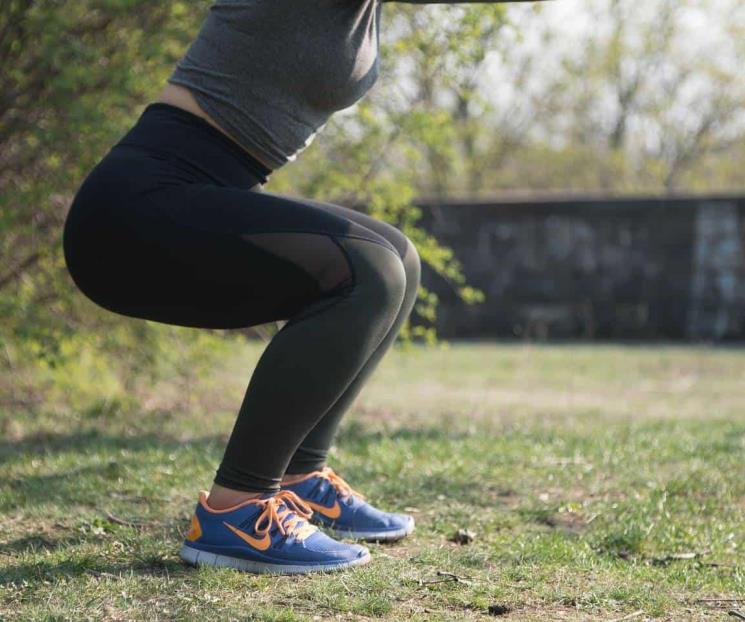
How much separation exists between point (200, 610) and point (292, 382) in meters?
0.51

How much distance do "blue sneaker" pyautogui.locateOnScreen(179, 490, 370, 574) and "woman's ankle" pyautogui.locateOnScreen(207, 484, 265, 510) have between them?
1 centimetres

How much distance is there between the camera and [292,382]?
2359mm

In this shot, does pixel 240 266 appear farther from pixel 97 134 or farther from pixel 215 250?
pixel 97 134

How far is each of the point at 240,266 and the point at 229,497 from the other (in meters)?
0.55

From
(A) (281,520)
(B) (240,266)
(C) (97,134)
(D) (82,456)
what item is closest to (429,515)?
(A) (281,520)

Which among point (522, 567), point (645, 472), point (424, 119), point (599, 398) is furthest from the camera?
point (599, 398)

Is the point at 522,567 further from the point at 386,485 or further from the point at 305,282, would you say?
the point at 386,485

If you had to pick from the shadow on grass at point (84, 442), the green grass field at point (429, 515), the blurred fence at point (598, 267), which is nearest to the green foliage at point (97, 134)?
the shadow on grass at point (84, 442)

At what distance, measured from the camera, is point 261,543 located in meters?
2.43

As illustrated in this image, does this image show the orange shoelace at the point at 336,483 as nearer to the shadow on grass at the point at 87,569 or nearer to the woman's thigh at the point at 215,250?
the shadow on grass at the point at 87,569

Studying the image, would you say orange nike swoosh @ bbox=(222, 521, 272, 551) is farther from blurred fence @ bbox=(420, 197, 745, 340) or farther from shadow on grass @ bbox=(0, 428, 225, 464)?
blurred fence @ bbox=(420, 197, 745, 340)

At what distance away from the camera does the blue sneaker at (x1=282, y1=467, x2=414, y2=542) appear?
111 inches

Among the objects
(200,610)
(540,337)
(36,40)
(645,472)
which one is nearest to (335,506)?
(200,610)

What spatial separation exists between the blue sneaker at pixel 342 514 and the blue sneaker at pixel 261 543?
0.99 ft
